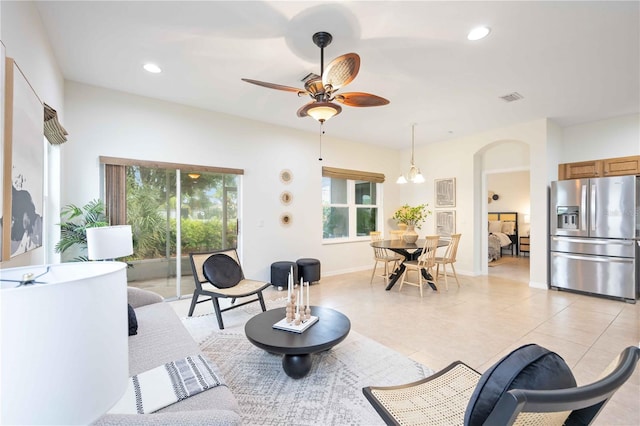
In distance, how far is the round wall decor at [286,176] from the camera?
17.1 feet

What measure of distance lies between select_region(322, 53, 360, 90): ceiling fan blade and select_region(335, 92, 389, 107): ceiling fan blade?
0.67 ft

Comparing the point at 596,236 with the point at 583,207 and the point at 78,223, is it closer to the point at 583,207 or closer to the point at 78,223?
the point at 583,207

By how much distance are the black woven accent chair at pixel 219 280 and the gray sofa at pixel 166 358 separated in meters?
0.64

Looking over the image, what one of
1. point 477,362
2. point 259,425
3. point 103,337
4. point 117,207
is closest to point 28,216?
point 103,337

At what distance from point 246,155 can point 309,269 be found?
2.20 meters

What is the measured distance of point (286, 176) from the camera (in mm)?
5266

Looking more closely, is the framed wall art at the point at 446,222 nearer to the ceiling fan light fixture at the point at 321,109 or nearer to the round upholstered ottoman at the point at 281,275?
the round upholstered ottoman at the point at 281,275

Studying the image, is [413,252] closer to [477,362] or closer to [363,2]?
[477,362]

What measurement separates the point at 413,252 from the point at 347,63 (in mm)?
3585

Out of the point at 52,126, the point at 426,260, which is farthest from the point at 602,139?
the point at 52,126

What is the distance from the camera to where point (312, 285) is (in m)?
5.12

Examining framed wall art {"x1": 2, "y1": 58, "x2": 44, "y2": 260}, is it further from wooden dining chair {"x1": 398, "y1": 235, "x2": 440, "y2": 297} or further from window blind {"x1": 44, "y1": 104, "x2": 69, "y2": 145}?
wooden dining chair {"x1": 398, "y1": 235, "x2": 440, "y2": 297}

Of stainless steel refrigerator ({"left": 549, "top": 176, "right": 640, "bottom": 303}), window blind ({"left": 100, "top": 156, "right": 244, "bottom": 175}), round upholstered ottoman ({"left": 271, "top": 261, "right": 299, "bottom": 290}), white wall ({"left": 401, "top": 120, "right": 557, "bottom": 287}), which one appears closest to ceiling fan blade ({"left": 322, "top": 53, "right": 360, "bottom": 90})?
window blind ({"left": 100, "top": 156, "right": 244, "bottom": 175})

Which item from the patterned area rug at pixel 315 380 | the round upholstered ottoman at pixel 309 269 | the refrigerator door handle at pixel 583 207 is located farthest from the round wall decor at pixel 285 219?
the refrigerator door handle at pixel 583 207
